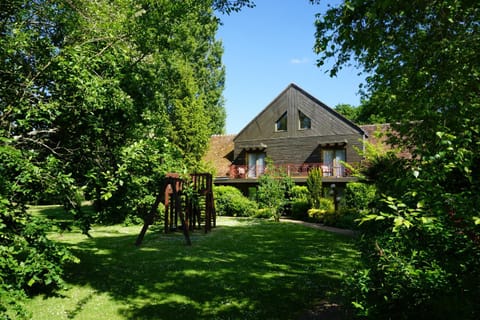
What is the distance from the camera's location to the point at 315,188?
73.0ft

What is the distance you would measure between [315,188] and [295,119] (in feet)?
26.6

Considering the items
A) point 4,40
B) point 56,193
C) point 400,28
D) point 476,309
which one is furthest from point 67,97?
point 476,309

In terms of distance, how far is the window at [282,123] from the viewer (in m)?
28.8

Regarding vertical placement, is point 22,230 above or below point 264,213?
above

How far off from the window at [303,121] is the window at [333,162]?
8.72ft

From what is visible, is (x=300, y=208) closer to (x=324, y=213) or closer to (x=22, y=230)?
(x=324, y=213)

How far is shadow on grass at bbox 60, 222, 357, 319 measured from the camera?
5.84 meters

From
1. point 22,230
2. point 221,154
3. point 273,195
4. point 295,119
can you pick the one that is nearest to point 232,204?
point 273,195

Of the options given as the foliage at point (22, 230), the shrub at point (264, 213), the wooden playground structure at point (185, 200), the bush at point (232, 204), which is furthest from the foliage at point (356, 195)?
the foliage at point (22, 230)

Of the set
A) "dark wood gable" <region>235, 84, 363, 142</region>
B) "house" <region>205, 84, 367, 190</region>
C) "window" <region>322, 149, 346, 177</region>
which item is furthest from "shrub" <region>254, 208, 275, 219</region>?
"dark wood gable" <region>235, 84, 363, 142</region>

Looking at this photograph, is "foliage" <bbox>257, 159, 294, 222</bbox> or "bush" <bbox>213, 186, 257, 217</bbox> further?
"bush" <bbox>213, 186, 257, 217</bbox>

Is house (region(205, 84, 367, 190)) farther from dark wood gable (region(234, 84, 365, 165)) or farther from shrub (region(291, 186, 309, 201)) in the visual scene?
shrub (region(291, 186, 309, 201))

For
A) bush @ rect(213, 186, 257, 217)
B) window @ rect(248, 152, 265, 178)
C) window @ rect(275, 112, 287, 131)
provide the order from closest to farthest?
bush @ rect(213, 186, 257, 217), window @ rect(275, 112, 287, 131), window @ rect(248, 152, 265, 178)

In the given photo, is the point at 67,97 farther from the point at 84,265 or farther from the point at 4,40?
the point at 84,265
